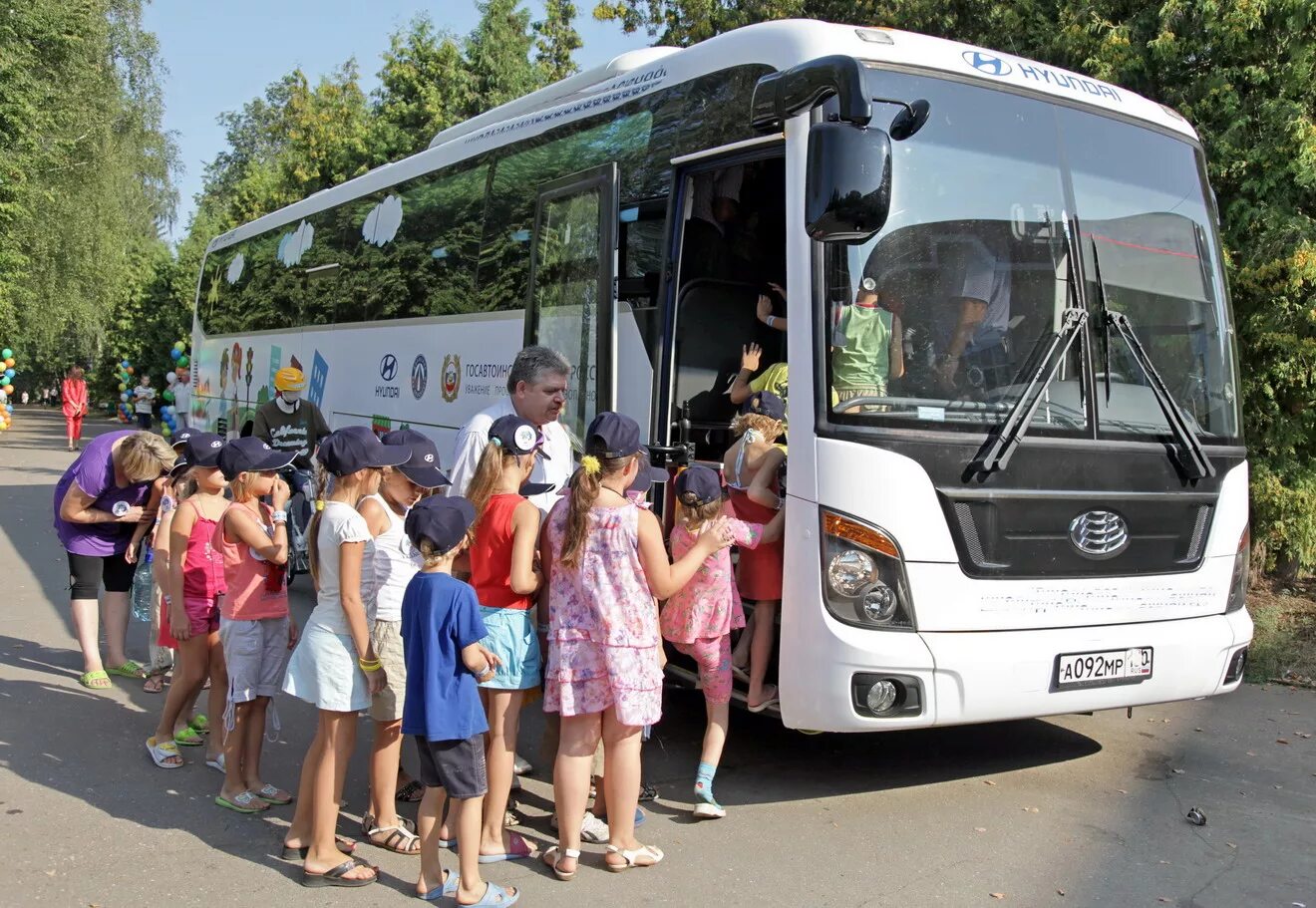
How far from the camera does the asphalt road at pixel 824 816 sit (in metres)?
4.59

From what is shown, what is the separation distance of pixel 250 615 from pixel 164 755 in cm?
119

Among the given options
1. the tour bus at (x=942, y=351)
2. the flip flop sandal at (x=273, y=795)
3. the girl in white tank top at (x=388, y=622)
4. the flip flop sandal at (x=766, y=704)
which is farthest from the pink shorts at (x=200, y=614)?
the flip flop sandal at (x=766, y=704)

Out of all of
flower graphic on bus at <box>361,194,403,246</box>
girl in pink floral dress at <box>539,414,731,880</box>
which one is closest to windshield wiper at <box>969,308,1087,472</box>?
girl in pink floral dress at <box>539,414,731,880</box>

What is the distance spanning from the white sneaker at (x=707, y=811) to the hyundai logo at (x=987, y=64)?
11.7ft

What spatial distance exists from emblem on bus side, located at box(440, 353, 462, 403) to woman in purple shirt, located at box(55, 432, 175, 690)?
202 cm

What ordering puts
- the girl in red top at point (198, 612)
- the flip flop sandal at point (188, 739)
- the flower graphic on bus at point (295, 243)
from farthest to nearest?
1. the flower graphic on bus at point (295, 243)
2. the flip flop sandal at point (188, 739)
3. the girl in red top at point (198, 612)

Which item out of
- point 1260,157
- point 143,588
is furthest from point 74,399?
point 1260,157

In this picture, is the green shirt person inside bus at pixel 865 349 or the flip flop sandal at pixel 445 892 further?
the green shirt person inside bus at pixel 865 349

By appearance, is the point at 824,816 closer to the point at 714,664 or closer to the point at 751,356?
the point at 714,664

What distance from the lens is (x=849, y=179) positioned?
4852 mm

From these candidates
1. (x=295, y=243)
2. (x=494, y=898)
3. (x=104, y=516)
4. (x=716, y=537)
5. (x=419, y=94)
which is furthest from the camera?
(x=419, y=94)

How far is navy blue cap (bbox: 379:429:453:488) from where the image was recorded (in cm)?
493

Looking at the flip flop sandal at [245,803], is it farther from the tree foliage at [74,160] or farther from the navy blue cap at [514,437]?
the tree foliage at [74,160]

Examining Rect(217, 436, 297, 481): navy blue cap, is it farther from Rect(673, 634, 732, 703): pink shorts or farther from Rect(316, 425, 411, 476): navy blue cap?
Rect(673, 634, 732, 703): pink shorts
